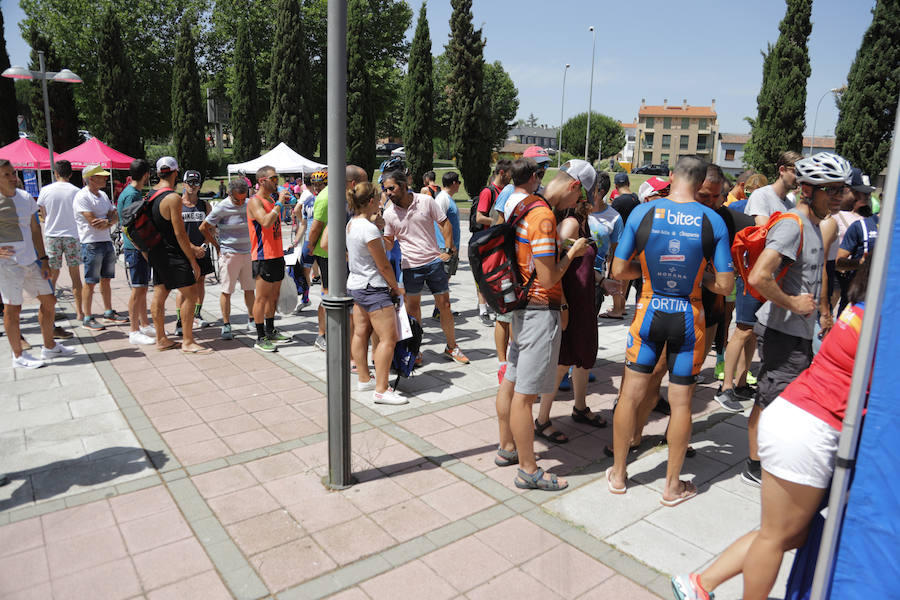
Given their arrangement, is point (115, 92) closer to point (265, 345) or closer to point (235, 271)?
point (235, 271)

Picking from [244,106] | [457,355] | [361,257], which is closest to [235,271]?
[361,257]

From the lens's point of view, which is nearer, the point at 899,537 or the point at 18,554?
the point at 899,537

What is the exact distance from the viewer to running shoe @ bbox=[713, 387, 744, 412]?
5.23 metres

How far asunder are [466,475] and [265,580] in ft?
4.79

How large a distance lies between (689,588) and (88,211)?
24.8 ft

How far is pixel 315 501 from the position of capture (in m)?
3.63

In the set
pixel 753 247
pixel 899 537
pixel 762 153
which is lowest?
pixel 899 537

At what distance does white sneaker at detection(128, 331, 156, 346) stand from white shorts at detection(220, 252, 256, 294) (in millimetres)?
976

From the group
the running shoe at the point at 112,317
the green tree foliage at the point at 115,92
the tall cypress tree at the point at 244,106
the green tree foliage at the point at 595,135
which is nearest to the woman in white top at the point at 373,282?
the running shoe at the point at 112,317

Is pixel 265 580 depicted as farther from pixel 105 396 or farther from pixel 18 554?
pixel 105 396

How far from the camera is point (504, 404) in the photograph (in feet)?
12.6

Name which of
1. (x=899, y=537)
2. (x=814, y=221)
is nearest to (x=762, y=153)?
(x=814, y=221)

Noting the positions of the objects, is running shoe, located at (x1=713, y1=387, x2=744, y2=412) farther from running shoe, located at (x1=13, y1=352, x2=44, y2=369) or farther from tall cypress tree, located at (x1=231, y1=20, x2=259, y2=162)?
tall cypress tree, located at (x1=231, y1=20, x2=259, y2=162)

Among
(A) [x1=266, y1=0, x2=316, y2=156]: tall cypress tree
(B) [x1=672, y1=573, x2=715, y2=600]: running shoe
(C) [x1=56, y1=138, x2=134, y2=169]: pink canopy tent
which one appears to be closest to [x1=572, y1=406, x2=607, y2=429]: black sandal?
(B) [x1=672, y1=573, x2=715, y2=600]: running shoe
